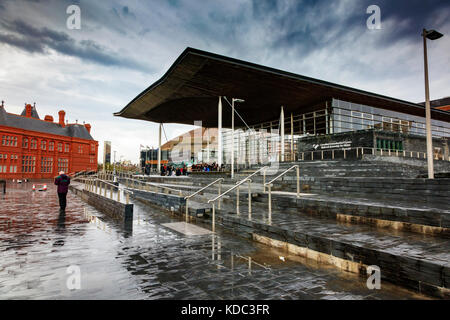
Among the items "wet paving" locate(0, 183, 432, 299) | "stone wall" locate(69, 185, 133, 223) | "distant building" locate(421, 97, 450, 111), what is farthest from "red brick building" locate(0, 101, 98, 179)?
"distant building" locate(421, 97, 450, 111)

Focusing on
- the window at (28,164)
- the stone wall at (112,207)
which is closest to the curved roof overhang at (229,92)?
the stone wall at (112,207)

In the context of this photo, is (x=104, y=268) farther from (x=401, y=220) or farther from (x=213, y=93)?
(x=213, y=93)

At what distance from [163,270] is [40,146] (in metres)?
56.9

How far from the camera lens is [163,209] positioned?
1280cm

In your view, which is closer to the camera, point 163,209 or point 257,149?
point 163,209

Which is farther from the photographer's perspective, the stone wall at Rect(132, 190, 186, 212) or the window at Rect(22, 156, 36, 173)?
the window at Rect(22, 156, 36, 173)

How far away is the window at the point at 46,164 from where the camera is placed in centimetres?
4987

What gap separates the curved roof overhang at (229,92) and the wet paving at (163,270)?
49.3ft

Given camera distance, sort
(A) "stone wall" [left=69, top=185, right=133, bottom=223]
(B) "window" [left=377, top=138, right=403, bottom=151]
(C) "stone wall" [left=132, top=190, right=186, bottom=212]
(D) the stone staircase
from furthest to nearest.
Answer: (B) "window" [left=377, top=138, right=403, bottom=151], (C) "stone wall" [left=132, top=190, right=186, bottom=212], (A) "stone wall" [left=69, top=185, right=133, bottom=223], (D) the stone staircase

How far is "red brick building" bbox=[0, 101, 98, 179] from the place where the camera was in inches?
1716

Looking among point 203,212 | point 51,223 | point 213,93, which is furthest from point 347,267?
point 213,93

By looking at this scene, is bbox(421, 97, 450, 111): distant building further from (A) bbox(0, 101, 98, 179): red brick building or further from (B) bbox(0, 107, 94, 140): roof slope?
(B) bbox(0, 107, 94, 140): roof slope
